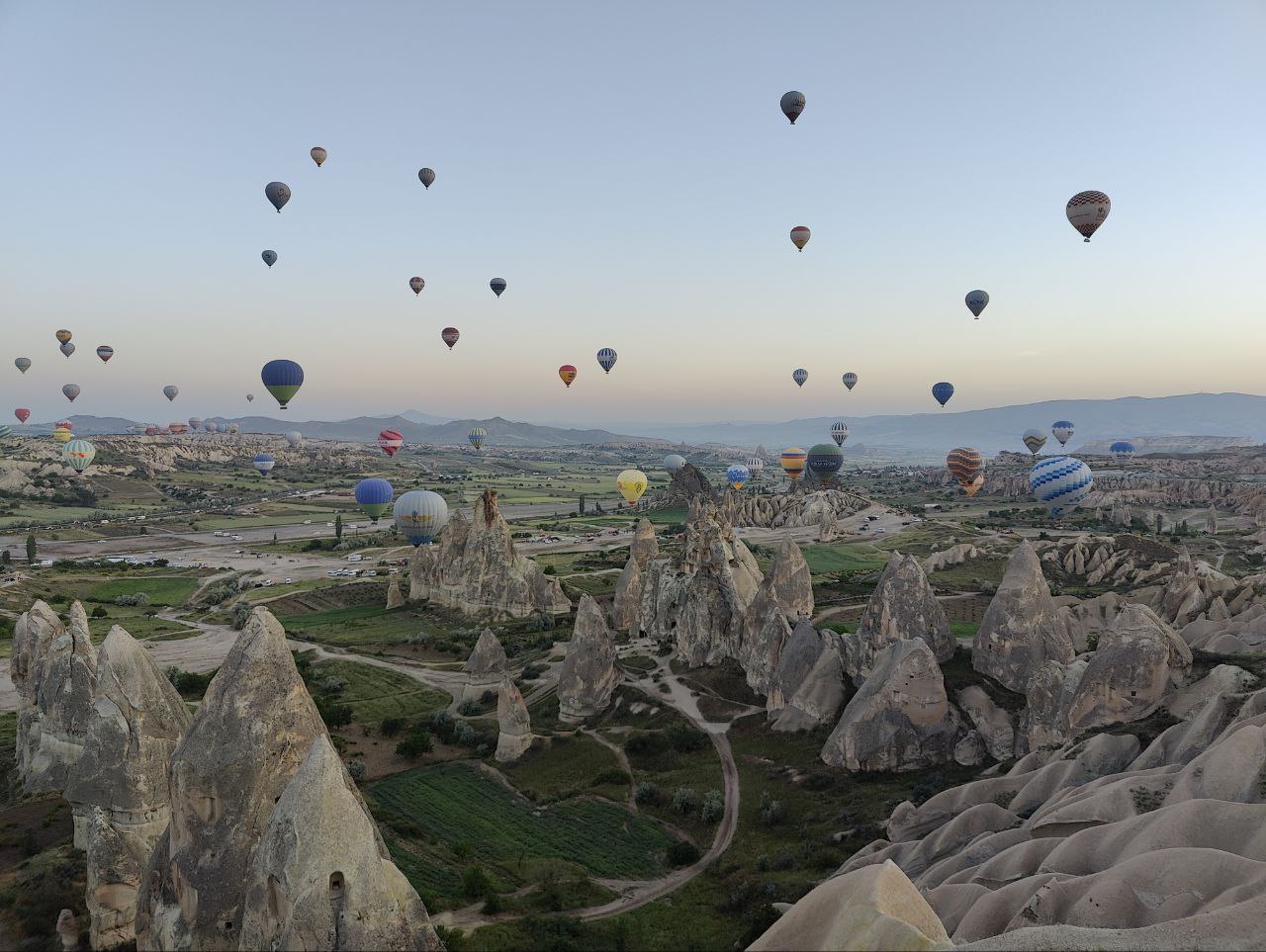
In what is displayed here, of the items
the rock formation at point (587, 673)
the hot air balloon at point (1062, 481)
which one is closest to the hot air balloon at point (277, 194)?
the rock formation at point (587, 673)

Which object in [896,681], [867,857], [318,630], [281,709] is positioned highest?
[281,709]

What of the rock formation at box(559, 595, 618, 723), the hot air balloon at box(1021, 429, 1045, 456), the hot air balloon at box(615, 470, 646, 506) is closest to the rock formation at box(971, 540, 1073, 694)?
the rock formation at box(559, 595, 618, 723)

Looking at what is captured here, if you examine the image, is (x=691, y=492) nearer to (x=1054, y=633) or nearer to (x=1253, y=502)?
(x=1253, y=502)

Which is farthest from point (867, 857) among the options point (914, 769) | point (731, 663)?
point (731, 663)

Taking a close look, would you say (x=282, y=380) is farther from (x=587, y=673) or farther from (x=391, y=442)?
(x=391, y=442)

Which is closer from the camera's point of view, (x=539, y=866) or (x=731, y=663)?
(x=539, y=866)

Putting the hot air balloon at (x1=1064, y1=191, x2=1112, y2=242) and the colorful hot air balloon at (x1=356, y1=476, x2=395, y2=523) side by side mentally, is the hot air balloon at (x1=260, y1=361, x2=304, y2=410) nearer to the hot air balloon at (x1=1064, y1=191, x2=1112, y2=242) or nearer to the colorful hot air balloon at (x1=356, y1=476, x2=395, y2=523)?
the colorful hot air balloon at (x1=356, y1=476, x2=395, y2=523)

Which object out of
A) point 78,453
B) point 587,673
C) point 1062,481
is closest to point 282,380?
point 587,673

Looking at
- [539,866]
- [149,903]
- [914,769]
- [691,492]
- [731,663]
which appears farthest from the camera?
[691,492]
